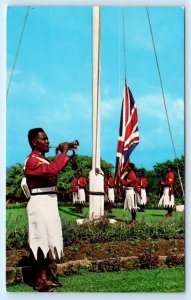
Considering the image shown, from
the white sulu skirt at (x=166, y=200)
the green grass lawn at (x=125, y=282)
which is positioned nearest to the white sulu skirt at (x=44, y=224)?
the green grass lawn at (x=125, y=282)

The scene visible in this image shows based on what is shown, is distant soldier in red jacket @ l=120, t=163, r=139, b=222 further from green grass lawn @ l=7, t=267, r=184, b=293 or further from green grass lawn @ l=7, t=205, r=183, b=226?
green grass lawn @ l=7, t=267, r=184, b=293

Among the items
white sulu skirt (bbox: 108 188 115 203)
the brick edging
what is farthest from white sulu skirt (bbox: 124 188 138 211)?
the brick edging

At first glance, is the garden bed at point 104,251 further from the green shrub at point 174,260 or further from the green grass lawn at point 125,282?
the green grass lawn at point 125,282

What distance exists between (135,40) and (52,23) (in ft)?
2.21

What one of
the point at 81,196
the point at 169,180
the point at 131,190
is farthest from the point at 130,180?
the point at 81,196

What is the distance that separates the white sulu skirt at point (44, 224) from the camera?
8492mm

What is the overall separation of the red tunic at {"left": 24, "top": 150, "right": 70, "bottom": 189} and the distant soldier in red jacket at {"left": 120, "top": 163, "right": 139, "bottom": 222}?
0.50 m

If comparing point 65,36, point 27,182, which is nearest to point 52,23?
point 65,36

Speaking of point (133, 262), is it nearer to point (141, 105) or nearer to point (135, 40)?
point (141, 105)

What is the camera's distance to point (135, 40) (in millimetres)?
8531

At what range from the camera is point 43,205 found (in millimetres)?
8500

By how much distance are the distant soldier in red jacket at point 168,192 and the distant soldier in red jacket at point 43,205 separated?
801 millimetres

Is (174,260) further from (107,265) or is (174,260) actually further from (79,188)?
(79,188)

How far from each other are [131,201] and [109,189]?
200 millimetres
